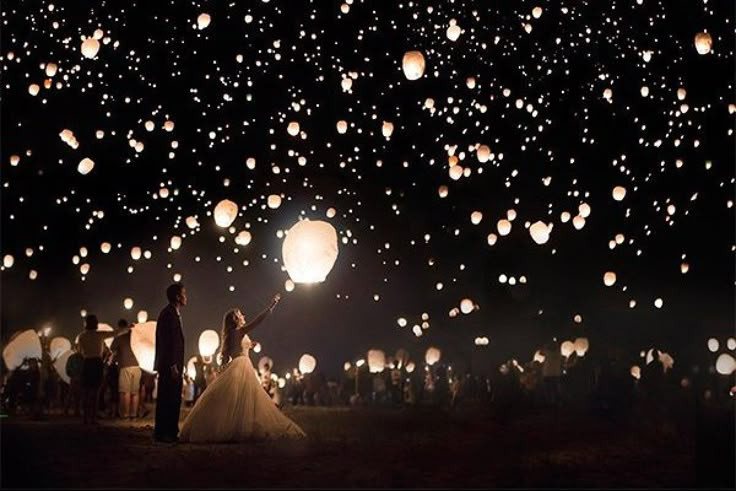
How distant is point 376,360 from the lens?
2581 centimetres

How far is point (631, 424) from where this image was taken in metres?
10.6

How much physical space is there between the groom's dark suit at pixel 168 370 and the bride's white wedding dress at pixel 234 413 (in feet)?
0.50

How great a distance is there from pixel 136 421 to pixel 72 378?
5.05 feet

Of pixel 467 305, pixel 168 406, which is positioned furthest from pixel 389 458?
pixel 467 305

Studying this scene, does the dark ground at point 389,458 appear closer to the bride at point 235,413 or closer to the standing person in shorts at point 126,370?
the bride at point 235,413

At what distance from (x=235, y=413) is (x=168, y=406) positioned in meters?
0.58

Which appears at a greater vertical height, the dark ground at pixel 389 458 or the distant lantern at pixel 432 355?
the distant lantern at pixel 432 355

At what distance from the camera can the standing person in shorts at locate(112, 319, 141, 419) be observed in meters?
10.8

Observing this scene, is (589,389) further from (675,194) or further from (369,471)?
(369,471)

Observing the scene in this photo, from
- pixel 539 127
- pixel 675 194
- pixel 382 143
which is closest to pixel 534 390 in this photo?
pixel 675 194

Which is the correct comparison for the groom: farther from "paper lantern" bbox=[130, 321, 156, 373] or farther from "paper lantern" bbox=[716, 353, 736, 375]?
"paper lantern" bbox=[716, 353, 736, 375]

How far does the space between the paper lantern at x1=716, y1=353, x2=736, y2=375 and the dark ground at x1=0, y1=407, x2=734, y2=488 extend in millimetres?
10704

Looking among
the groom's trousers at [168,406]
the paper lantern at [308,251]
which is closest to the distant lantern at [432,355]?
the paper lantern at [308,251]

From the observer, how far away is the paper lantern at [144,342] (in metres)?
10.2
